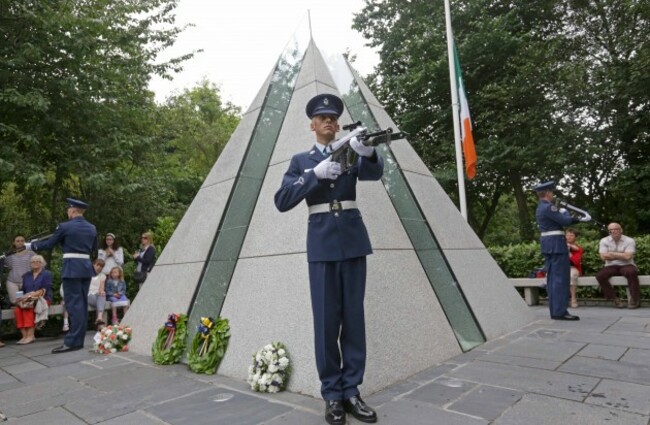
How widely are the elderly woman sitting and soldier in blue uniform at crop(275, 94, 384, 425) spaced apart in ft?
18.7

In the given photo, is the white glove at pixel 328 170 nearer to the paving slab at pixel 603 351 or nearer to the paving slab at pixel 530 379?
the paving slab at pixel 530 379

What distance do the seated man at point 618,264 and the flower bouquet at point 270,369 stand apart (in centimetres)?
615

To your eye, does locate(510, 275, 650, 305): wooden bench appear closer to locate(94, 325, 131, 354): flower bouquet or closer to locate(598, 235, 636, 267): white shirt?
locate(598, 235, 636, 267): white shirt

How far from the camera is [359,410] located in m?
2.49

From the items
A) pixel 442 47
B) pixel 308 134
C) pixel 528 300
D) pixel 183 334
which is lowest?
pixel 528 300

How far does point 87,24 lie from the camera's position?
7.36 m

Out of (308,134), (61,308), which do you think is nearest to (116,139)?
(61,308)

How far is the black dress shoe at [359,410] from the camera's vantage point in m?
2.46

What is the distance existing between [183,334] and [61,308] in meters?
4.11

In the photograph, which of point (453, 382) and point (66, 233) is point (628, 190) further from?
point (66, 233)

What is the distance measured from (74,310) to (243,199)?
2.88m

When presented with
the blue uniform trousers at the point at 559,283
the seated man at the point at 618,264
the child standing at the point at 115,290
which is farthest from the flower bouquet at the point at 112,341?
the seated man at the point at 618,264

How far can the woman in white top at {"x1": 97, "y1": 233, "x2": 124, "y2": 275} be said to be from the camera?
7.43 metres

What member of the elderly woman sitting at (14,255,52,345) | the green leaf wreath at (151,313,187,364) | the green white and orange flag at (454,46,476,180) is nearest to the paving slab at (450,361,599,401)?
the green leaf wreath at (151,313,187,364)
